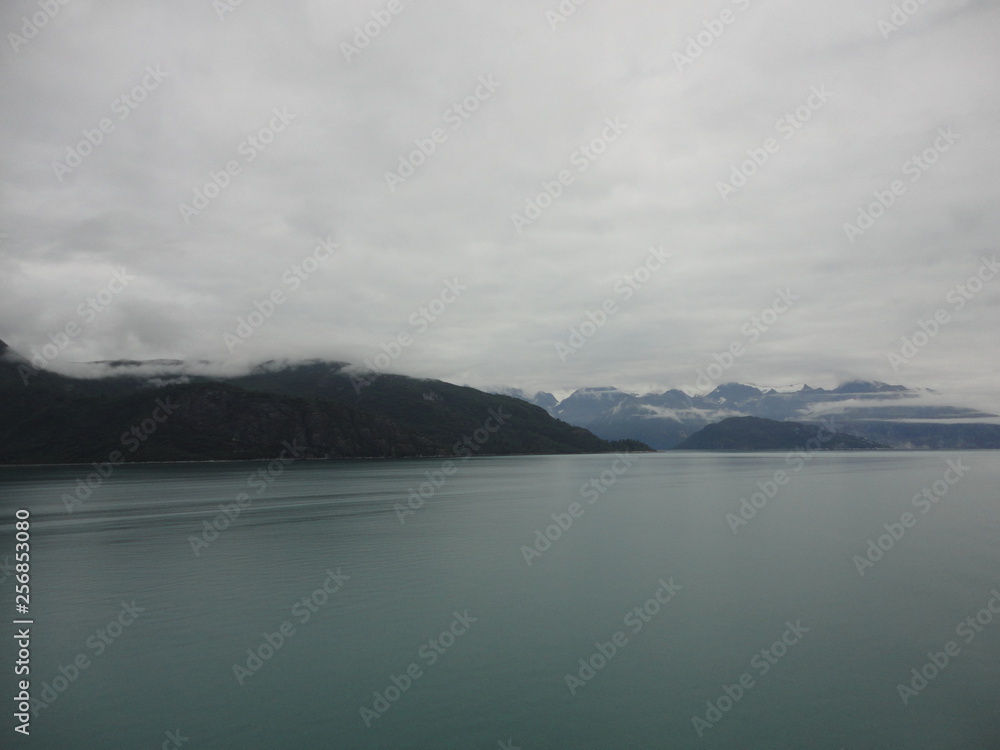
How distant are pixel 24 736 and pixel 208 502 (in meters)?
81.2

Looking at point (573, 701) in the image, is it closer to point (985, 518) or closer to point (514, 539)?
point (514, 539)

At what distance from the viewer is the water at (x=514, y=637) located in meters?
19.8

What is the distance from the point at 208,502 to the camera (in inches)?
3664

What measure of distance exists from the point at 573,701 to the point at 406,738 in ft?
21.9

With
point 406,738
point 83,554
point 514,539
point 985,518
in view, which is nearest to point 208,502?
point 83,554

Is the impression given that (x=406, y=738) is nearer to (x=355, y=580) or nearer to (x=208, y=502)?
(x=355, y=580)

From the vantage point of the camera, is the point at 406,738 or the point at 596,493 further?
the point at 596,493

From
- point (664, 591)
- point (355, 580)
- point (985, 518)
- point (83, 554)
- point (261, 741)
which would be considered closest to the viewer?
point (261, 741)

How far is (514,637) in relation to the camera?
2828 centimetres

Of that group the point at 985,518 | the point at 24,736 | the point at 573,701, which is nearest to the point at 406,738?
the point at 573,701

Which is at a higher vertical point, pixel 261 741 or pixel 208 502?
pixel 261 741

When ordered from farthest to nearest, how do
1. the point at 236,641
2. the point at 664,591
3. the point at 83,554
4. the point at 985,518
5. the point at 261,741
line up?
the point at 985,518, the point at 83,554, the point at 664,591, the point at 236,641, the point at 261,741

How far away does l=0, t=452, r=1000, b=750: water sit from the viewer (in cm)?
1975

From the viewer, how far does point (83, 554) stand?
164ft
